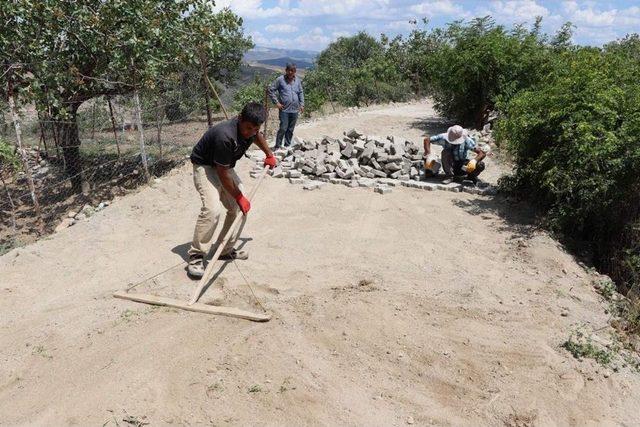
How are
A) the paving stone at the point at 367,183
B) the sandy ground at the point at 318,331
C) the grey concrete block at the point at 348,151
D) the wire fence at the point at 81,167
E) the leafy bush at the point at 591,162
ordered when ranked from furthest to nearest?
the grey concrete block at the point at 348,151
the paving stone at the point at 367,183
the wire fence at the point at 81,167
the leafy bush at the point at 591,162
the sandy ground at the point at 318,331

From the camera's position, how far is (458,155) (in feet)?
23.7

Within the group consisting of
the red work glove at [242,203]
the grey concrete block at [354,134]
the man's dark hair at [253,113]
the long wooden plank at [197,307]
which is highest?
the man's dark hair at [253,113]

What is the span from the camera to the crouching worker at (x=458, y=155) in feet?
23.1

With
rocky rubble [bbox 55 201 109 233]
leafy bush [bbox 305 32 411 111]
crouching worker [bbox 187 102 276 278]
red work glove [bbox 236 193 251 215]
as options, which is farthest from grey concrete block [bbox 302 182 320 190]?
leafy bush [bbox 305 32 411 111]

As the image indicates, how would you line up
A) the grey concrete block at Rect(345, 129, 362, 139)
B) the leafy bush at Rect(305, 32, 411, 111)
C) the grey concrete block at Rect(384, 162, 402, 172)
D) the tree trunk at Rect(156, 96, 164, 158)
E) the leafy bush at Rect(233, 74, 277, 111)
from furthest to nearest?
1. the leafy bush at Rect(305, 32, 411, 111)
2. the leafy bush at Rect(233, 74, 277, 111)
3. the grey concrete block at Rect(345, 129, 362, 139)
4. the tree trunk at Rect(156, 96, 164, 158)
5. the grey concrete block at Rect(384, 162, 402, 172)

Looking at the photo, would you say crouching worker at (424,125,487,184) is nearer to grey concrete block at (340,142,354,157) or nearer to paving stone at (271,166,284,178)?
grey concrete block at (340,142,354,157)

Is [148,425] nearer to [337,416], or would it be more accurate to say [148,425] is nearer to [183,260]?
[337,416]

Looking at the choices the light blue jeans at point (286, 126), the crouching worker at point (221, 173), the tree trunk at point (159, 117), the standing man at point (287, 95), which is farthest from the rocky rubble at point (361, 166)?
the crouching worker at point (221, 173)

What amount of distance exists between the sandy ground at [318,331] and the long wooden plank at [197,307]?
63mm

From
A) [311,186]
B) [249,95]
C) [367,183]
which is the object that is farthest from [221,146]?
[249,95]

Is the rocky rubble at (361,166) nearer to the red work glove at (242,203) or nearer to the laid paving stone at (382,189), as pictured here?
the laid paving stone at (382,189)

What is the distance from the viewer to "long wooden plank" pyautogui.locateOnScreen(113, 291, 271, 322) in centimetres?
404

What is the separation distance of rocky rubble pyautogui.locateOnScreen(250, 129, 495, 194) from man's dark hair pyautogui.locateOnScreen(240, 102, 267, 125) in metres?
3.13

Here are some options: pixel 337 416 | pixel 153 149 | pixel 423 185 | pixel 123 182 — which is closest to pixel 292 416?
pixel 337 416
